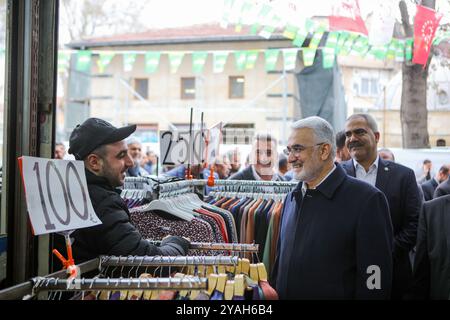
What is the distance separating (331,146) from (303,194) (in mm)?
304

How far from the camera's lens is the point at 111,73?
1980cm

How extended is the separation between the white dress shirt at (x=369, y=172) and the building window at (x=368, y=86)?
28.1 metres

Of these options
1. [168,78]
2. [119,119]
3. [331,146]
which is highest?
[168,78]

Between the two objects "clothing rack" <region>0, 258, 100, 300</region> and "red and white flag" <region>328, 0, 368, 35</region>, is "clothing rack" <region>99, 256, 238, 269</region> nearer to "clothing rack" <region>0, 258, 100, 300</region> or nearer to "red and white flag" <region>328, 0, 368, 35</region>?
"clothing rack" <region>0, 258, 100, 300</region>

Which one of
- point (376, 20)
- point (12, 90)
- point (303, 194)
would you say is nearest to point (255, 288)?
point (303, 194)

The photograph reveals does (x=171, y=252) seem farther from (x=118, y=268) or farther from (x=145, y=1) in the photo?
(x=145, y=1)

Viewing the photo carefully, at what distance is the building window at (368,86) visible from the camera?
30016mm

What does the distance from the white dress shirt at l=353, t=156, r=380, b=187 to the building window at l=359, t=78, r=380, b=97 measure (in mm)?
28116

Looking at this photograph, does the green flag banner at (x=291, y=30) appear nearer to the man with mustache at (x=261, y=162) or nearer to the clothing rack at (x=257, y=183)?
the man with mustache at (x=261, y=162)

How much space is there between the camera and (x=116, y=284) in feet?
5.09

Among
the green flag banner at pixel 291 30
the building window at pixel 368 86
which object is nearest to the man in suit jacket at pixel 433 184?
the green flag banner at pixel 291 30

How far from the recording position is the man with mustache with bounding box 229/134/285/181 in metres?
5.04

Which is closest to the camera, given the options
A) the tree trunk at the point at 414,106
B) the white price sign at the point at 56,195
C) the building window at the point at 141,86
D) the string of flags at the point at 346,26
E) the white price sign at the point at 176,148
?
the white price sign at the point at 56,195

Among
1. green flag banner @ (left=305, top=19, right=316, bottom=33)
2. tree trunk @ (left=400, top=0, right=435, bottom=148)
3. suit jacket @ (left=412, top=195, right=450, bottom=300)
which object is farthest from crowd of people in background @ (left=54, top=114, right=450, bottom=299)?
green flag banner @ (left=305, top=19, right=316, bottom=33)
